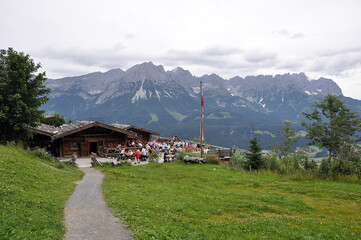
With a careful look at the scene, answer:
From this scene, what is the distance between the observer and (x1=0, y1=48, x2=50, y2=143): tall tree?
24016 millimetres

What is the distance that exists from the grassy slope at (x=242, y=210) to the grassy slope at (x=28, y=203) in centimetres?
242

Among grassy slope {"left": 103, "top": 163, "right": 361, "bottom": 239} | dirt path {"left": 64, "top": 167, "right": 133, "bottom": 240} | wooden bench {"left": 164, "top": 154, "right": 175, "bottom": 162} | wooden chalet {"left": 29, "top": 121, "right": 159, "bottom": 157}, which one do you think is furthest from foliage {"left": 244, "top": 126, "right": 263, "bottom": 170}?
wooden chalet {"left": 29, "top": 121, "right": 159, "bottom": 157}

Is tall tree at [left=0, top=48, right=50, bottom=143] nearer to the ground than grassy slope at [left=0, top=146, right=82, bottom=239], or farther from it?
farther from it

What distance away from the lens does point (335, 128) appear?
1390 inches

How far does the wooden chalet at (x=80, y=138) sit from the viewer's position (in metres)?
35.2

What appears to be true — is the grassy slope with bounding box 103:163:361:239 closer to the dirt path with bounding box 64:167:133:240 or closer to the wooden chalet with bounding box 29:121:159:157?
the dirt path with bounding box 64:167:133:240

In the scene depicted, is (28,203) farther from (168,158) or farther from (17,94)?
(168,158)

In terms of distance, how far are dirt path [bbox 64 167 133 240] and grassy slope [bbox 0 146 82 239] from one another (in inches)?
13.7

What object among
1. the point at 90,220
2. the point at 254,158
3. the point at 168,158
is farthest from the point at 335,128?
the point at 90,220

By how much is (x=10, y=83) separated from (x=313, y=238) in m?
28.2

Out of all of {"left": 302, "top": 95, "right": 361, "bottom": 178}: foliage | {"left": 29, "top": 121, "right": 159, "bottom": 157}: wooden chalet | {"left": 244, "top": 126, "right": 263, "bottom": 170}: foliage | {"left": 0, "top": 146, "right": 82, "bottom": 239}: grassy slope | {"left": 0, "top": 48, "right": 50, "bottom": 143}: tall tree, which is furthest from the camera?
{"left": 29, "top": 121, "right": 159, "bottom": 157}: wooden chalet

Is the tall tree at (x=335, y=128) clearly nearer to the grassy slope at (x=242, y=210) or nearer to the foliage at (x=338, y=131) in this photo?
the foliage at (x=338, y=131)

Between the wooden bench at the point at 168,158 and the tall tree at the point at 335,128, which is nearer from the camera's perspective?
the wooden bench at the point at 168,158

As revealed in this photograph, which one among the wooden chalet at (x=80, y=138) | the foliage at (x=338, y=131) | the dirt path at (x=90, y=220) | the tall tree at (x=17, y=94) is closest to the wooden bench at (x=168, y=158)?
the wooden chalet at (x=80, y=138)
